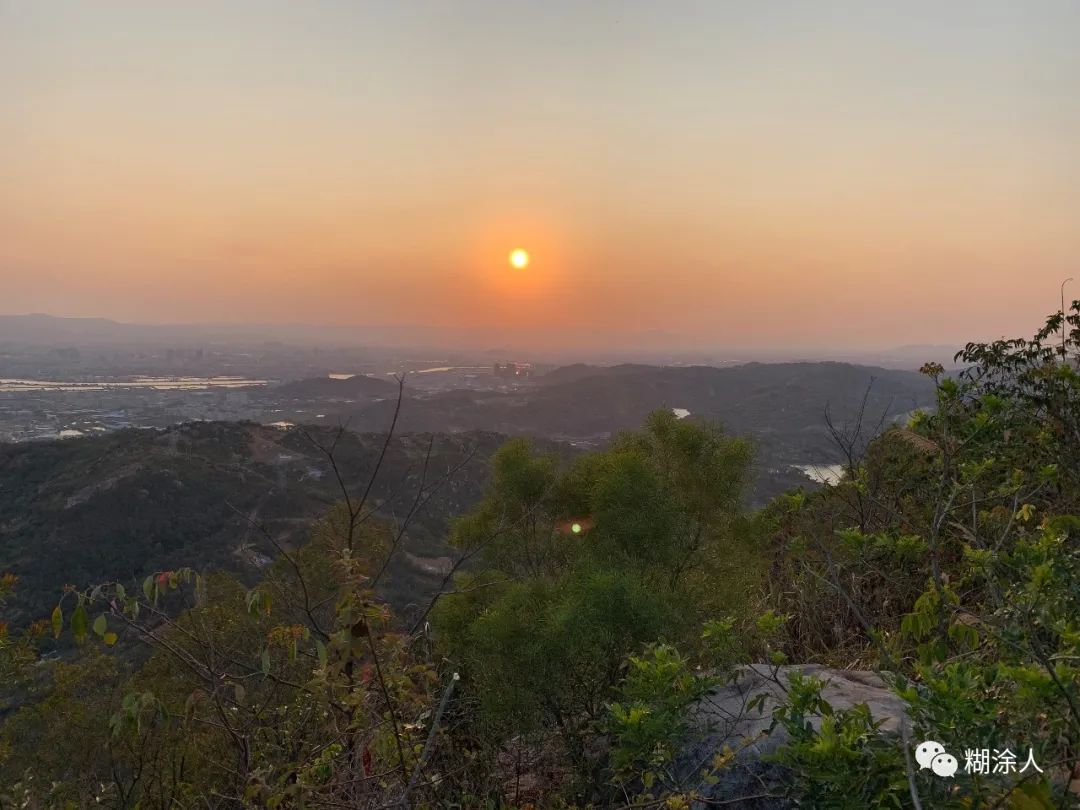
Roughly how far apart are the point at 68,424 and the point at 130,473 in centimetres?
4239

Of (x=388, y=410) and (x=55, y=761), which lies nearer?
(x=55, y=761)

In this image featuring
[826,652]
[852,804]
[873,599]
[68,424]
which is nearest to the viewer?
[852,804]

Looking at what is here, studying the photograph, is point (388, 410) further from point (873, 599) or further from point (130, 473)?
point (873, 599)

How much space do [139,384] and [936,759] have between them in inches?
4795

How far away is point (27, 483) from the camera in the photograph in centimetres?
3569

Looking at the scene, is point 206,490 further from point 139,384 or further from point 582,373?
point 139,384

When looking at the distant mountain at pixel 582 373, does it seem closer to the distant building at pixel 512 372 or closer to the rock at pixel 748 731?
the distant building at pixel 512 372

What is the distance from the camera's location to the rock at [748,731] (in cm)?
293

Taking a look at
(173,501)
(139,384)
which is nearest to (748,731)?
(173,501)

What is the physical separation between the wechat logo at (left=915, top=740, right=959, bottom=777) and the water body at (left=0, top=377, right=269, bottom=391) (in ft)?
360

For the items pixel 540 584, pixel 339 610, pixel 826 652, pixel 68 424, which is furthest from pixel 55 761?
pixel 68 424

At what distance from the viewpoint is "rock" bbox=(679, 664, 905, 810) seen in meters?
2.93

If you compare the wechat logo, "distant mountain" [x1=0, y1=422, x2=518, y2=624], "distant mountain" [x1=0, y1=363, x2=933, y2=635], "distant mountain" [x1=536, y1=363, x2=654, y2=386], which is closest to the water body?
"distant mountain" [x1=0, y1=363, x2=933, y2=635]

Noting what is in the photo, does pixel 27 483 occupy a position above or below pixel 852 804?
below
